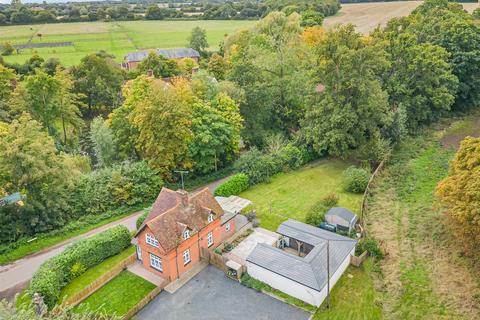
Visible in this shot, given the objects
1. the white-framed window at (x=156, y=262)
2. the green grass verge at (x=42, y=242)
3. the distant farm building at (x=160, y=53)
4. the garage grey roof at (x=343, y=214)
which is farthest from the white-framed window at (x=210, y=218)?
the distant farm building at (x=160, y=53)

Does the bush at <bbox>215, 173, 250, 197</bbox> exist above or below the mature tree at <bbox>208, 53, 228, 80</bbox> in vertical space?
below

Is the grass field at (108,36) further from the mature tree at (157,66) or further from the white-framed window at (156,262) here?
the white-framed window at (156,262)

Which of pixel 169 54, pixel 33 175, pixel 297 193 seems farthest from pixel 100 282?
pixel 169 54

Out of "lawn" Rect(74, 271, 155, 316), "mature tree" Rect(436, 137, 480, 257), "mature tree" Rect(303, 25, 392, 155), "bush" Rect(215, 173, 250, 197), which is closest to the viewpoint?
"lawn" Rect(74, 271, 155, 316)

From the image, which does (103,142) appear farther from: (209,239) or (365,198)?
(365,198)

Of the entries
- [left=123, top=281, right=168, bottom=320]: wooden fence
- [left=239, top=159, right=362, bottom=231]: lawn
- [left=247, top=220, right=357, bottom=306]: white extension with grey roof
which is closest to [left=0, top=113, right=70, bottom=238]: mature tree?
[left=123, top=281, right=168, bottom=320]: wooden fence

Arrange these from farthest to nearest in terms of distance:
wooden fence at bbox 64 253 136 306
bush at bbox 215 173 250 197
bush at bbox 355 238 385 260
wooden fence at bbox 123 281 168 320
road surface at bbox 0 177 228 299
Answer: bush at bbox 215 173 250 197 < bush at bbox 355 238 385 260 < road surface at bbox 0 177 228 299 < wooden fence at bbox 64 253 136 306 < wooden fence at bbox 123 281 168 320

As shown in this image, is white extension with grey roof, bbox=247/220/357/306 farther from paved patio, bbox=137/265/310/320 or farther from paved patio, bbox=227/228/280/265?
paved patio, bbox=227/228/280/265
